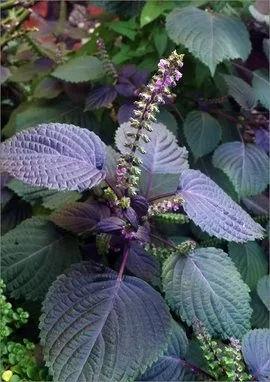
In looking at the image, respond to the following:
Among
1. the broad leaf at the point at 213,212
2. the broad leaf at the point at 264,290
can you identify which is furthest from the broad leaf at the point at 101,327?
the broad leaf at the point at 264,290

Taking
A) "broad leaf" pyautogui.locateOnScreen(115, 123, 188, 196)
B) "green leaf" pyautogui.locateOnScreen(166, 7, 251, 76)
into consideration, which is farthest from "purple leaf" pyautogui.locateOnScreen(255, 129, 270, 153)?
"broad leaf" pyautogui.locateOnScreen(115, 123, 188, 196)

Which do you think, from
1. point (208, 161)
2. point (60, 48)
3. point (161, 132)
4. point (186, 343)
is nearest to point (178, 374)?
point (186, 343)

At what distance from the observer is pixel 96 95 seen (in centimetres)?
99

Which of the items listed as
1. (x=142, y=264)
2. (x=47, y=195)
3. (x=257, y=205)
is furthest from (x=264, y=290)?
(x=47, y=195)

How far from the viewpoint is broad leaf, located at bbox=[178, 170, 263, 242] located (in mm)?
661

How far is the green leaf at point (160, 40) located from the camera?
1.03 m

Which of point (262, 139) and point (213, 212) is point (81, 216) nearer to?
point (213, 212)

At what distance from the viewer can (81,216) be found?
29.8 inches

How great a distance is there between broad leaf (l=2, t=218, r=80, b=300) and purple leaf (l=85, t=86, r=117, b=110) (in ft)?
0.86

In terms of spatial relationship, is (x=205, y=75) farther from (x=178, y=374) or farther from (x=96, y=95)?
(x=178, y=374)

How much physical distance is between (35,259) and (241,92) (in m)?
0.49

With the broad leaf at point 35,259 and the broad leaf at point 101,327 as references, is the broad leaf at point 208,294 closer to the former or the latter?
the broad leaf at point 101,327

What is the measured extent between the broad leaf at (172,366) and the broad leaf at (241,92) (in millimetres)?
464

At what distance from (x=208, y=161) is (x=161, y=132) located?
0.25 m
